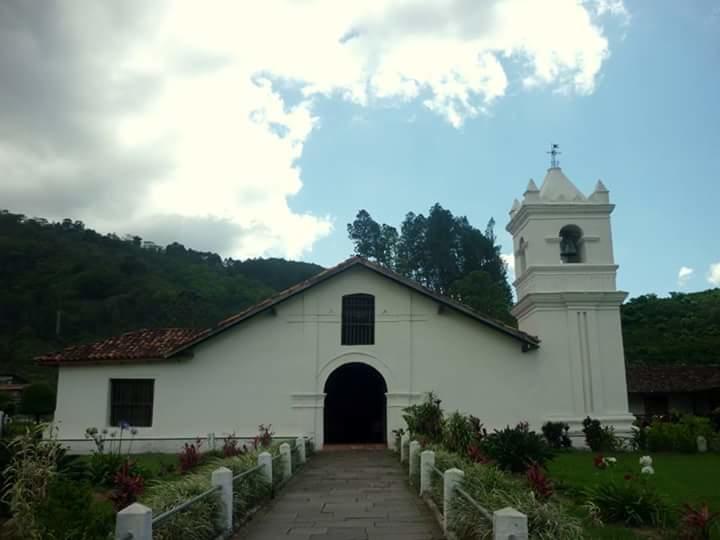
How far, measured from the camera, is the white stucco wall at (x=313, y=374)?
18.7 meters

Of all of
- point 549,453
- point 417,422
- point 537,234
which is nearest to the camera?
point 549,453

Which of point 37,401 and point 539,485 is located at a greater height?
point 37,401

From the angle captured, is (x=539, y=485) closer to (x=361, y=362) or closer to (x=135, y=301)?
(x=361, y=362)

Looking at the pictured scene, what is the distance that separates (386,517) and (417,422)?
7425 millimetres

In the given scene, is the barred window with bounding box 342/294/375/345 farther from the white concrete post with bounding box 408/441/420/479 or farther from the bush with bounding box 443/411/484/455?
the white concrete post with bounding box 408/441/420/479

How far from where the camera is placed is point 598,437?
1806cm

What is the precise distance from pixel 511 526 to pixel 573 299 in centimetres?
1468

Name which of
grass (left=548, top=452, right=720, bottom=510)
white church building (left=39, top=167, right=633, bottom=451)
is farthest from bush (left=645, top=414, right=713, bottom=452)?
white church building (left=39, top=167, right=633, bottom=451)

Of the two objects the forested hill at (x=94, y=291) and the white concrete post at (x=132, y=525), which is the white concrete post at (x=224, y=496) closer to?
the white concrete post at (x=132, y=525)

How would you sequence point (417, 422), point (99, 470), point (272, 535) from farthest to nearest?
point (417, 422)
point (99, 470)
point (272, 535)

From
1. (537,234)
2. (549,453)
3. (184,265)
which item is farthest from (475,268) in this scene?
(549,453)

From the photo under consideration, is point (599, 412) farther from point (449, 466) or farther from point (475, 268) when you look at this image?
point (475, 268)

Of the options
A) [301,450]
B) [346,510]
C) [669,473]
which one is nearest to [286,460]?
[301,450]

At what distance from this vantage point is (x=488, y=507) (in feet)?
23.1
